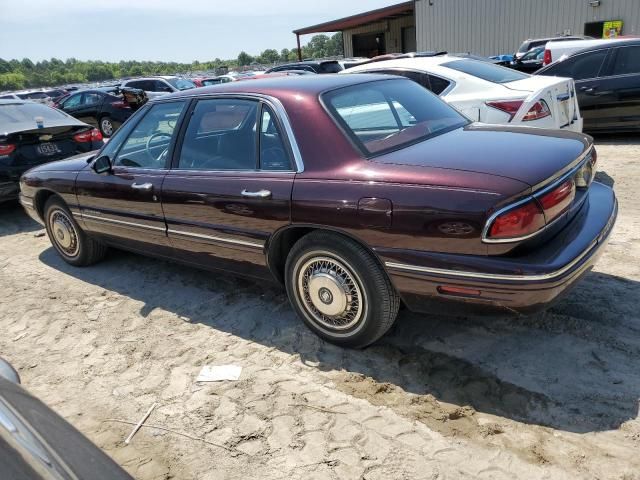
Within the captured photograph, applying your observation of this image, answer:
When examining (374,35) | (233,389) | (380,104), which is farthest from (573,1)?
(233,389)

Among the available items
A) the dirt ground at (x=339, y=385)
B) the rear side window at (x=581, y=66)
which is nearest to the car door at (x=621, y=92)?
the rear side window at (x=581, y=66)

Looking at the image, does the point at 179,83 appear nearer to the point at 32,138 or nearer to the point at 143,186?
the point at 32,138

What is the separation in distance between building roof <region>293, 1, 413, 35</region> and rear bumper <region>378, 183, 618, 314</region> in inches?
1123

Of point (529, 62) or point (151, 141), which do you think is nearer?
point (151, 141)

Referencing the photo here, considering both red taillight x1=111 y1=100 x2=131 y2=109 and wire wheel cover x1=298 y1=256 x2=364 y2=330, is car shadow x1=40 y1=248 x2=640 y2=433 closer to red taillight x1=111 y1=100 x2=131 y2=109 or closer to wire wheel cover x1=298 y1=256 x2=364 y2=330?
wire wheel cover x1=298 y1=256 x2=364 y2=330

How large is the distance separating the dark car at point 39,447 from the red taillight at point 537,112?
543 centimetres

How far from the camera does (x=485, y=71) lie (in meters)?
6.71

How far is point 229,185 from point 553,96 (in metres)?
4.16

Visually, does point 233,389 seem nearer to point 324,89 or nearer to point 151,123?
point 324,89

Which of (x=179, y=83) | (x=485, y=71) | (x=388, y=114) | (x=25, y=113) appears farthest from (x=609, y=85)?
(x=179, y=83)

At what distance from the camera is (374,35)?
35.3m

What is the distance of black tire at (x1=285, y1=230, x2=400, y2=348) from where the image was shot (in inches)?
119

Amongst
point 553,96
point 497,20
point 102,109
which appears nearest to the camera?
point 553,96

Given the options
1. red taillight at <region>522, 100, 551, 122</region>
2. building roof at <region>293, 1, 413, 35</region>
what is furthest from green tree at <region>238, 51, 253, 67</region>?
red taillight at <region>522, 100, 551, 122</region>
